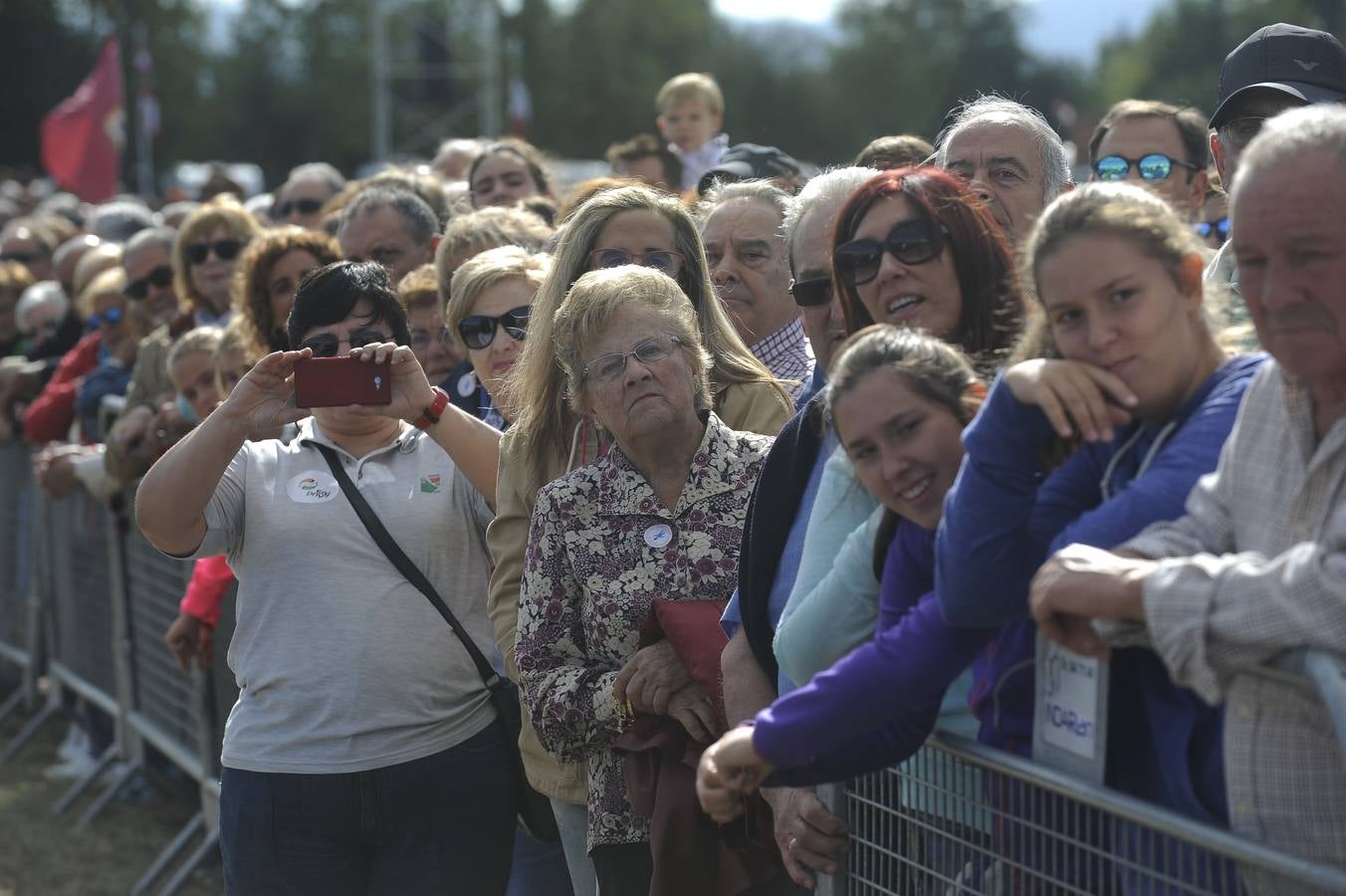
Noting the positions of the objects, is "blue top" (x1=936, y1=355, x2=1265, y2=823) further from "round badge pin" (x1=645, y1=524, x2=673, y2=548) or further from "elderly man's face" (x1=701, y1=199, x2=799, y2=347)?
"elderly man's face" (x1=701, y1=199, x2=799, y2=347)

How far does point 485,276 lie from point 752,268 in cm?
77

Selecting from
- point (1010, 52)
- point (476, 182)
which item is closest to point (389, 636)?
point (476, 182)

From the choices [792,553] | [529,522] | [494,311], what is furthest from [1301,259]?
[494,311]

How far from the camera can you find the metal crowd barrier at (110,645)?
262 inches

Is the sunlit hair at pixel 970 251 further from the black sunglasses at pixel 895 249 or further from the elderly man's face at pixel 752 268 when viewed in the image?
the elderly man's face at pixel 752 268

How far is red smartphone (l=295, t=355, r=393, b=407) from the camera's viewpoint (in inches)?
155

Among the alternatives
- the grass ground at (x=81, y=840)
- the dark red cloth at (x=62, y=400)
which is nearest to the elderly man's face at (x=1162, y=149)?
the grass ground at (x=81, y=840)

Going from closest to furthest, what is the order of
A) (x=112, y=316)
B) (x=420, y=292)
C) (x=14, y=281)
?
(x=420, y=292) → (x=112, y=316) → (x=14, y=281)

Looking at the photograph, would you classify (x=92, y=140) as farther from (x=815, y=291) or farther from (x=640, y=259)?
(x=815, y=291)

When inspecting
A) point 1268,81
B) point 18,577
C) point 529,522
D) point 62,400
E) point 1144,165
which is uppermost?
point 1268,81

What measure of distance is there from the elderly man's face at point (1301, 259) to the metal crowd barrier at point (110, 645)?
4.67 m

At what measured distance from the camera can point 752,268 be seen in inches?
190

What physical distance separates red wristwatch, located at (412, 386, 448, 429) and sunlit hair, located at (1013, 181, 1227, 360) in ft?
6.47

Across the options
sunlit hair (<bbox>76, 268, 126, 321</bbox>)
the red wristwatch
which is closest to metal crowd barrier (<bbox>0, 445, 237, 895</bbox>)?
sunlit hair (<bbox>76, 268, 126, 321</bbox>)
